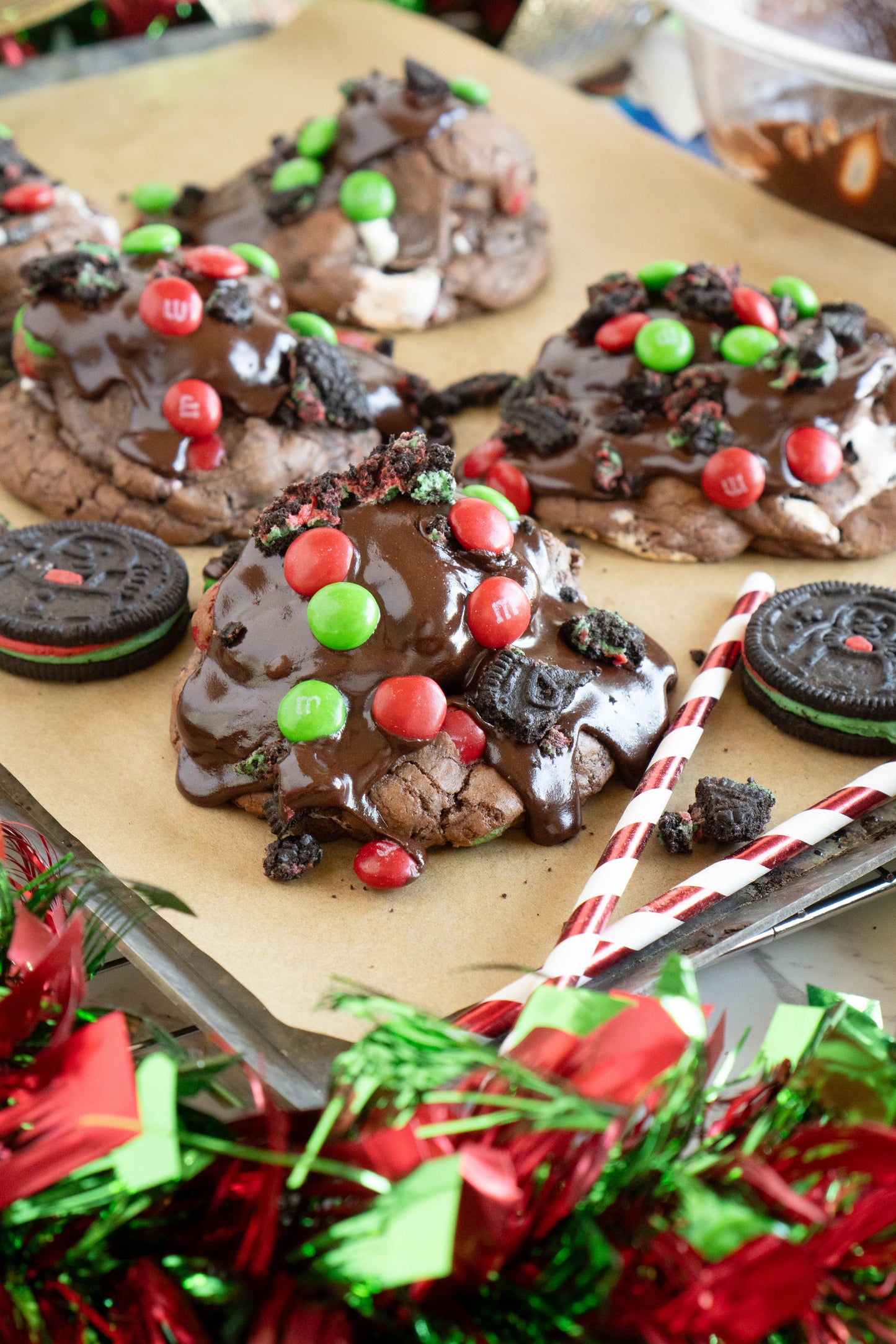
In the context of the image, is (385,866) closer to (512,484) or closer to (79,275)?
(512,484)

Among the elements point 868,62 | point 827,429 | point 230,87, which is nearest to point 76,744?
point 827,429

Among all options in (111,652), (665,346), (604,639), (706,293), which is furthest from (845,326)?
(111,652)

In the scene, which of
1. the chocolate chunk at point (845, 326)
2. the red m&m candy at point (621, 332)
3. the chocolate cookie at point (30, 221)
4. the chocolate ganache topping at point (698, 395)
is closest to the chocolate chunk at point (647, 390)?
the chocolate ganache topping at point (698, 395)

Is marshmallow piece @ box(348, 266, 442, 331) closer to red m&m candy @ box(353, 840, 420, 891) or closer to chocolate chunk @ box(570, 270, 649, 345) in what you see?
chocolate chunk @ box(570, 270, 649, 345)

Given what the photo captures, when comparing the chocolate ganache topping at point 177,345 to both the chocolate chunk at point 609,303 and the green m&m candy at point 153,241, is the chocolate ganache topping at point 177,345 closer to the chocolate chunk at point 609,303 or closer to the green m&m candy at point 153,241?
the green m&m candy at point 153,241

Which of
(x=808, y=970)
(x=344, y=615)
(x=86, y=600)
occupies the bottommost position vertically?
(x=808, y=970)
